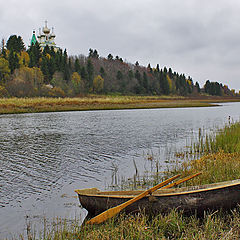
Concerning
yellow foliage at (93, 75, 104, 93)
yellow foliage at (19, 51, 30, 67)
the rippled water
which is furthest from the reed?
yellow foliage at (93, 75, 104, 93)

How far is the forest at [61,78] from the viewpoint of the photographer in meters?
70.8

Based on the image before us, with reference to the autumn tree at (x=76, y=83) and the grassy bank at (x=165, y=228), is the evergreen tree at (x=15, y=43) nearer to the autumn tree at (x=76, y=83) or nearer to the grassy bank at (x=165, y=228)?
the autumn tree at (x=76, y=83)

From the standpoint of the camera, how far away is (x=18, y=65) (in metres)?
85.4

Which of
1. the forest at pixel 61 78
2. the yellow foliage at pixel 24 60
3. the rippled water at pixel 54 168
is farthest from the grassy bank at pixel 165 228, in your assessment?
the yellow foliage at pixel 24 60

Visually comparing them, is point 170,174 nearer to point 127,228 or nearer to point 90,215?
point 90,215

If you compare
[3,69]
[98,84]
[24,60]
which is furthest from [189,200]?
[24,60]

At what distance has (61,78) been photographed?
8481cm

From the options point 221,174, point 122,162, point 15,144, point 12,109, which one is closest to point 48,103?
point 12,109

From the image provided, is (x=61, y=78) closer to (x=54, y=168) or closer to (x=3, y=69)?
(x=3, y=69)

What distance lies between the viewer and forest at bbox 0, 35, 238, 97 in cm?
7075

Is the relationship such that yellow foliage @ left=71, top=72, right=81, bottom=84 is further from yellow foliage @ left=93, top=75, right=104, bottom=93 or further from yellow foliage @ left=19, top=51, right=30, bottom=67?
yellow foliage @ left=19, top=51, right=30, bottom=67

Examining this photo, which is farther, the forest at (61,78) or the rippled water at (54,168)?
the forest at (61,78)

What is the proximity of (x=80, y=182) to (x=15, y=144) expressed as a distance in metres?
9.79

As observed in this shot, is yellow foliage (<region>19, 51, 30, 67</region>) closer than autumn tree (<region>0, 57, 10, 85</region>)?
No
